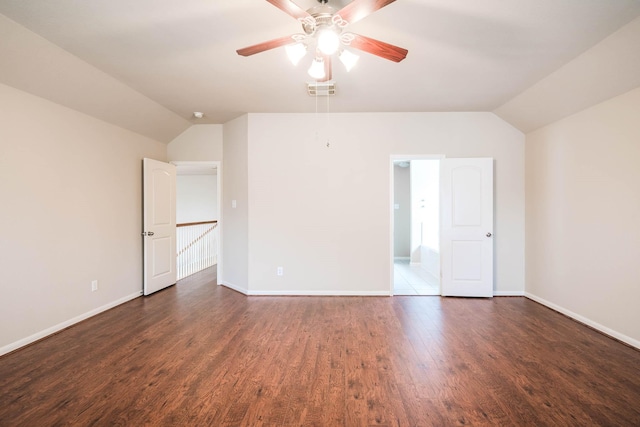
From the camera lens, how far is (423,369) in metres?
2.18

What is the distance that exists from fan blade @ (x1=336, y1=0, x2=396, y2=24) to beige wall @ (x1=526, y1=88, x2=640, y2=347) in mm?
2799

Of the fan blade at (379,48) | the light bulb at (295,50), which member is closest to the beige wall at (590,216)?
the fan blade at (379,48)

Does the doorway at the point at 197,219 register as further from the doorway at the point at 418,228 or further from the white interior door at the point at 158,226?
the doorway at the point at 418,228

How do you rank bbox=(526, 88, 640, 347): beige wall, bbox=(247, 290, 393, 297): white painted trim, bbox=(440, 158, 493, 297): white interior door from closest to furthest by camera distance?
bbox=(526, 88, 640, 347): beige wall, bbox=(440, 158, 493, 297): white interior door, bbox=(247, 290, 393, 297): white painted trim

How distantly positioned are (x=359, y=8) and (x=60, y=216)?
356 centimetres

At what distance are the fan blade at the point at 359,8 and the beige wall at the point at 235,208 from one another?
2.79m

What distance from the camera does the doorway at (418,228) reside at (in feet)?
15.3

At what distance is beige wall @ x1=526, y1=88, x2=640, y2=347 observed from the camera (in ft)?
8.46

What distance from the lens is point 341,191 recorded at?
4.04 m

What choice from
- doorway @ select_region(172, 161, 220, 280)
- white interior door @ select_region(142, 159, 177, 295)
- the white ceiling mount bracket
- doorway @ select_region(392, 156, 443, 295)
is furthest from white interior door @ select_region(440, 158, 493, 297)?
white interior door @ select_region(142, 159, 177, 295)

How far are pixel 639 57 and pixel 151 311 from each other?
554cm

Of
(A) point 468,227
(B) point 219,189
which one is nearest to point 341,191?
(A) point 468,227

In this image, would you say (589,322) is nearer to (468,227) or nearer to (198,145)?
(468,227)

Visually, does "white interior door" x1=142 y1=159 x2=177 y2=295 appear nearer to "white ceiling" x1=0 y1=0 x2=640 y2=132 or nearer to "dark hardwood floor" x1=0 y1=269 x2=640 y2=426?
Answer: "dark hardwood floor" x1=0 y1=269 x2=640 y2=426
